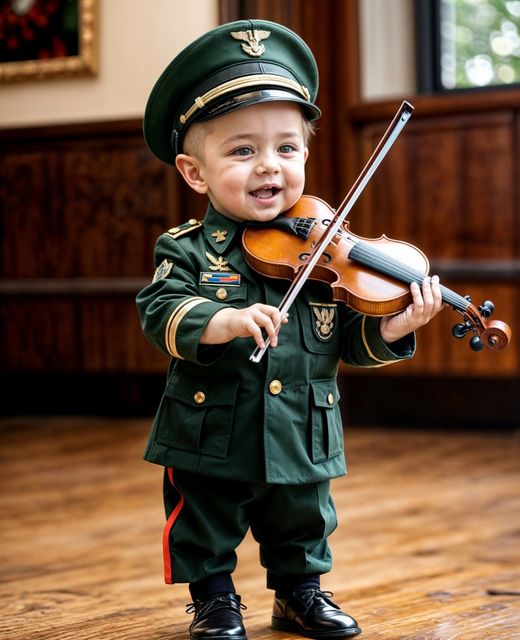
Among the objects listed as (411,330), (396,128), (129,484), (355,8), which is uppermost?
→ (355,8)

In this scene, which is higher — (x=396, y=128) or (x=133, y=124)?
(x=133, y=124)

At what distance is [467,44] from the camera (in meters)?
3.61

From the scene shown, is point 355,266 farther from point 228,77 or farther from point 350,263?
point 228,77

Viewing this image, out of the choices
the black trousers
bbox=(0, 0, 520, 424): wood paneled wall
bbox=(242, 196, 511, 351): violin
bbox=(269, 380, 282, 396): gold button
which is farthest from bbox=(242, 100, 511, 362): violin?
bbox=(0, 0, 520, 424): wood paneled wall

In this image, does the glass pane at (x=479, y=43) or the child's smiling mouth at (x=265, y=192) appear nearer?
the child's smiling mouth at (x=265, y=192)

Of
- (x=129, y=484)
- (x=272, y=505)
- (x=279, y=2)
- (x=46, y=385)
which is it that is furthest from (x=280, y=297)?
(x=46, y=385)

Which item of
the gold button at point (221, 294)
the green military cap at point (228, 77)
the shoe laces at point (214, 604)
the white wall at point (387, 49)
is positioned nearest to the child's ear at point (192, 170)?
the green military cap at point (228, 77)

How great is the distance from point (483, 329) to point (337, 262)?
0.19 m

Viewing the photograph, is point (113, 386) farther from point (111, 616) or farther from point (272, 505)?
point (272, 505)

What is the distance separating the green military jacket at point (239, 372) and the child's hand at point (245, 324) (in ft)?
0.11

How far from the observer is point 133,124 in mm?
3762

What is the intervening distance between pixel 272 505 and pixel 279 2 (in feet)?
8.16

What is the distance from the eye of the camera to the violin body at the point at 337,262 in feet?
4.04

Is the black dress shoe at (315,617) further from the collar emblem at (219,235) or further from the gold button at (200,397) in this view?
the collar emblem at (219,235)
